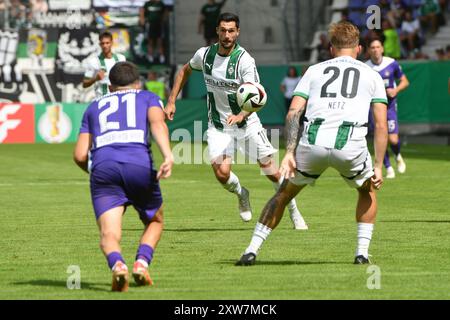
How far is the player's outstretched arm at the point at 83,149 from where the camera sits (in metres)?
9.25

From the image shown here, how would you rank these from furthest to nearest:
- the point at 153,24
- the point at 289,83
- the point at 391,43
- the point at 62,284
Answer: the point at 153,24 < the point at 289,83 < the point at 391,43 < the point at 62,284

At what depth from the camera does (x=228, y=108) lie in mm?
14094

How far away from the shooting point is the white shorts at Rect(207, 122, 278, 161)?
1427cm

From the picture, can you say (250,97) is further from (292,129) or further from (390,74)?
(390,74)

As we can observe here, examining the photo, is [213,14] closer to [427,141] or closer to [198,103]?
[198,103]

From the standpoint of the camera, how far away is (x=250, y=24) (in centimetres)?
4262

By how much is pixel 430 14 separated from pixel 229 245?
27845mm

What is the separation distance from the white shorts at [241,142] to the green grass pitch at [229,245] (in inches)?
34.6

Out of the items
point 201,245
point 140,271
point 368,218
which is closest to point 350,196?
point 201,245

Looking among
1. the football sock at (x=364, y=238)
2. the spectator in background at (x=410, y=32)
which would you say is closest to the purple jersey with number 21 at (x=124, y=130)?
the football sock at (x=364, y=238)

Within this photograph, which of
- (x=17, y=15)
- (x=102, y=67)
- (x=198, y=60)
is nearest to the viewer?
(x=198, y=60)

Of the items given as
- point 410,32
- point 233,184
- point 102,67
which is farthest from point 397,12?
point 233,184

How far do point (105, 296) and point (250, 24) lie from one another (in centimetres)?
3432

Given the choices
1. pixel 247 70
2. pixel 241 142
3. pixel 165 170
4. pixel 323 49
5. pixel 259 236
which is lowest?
pixel 323 49
